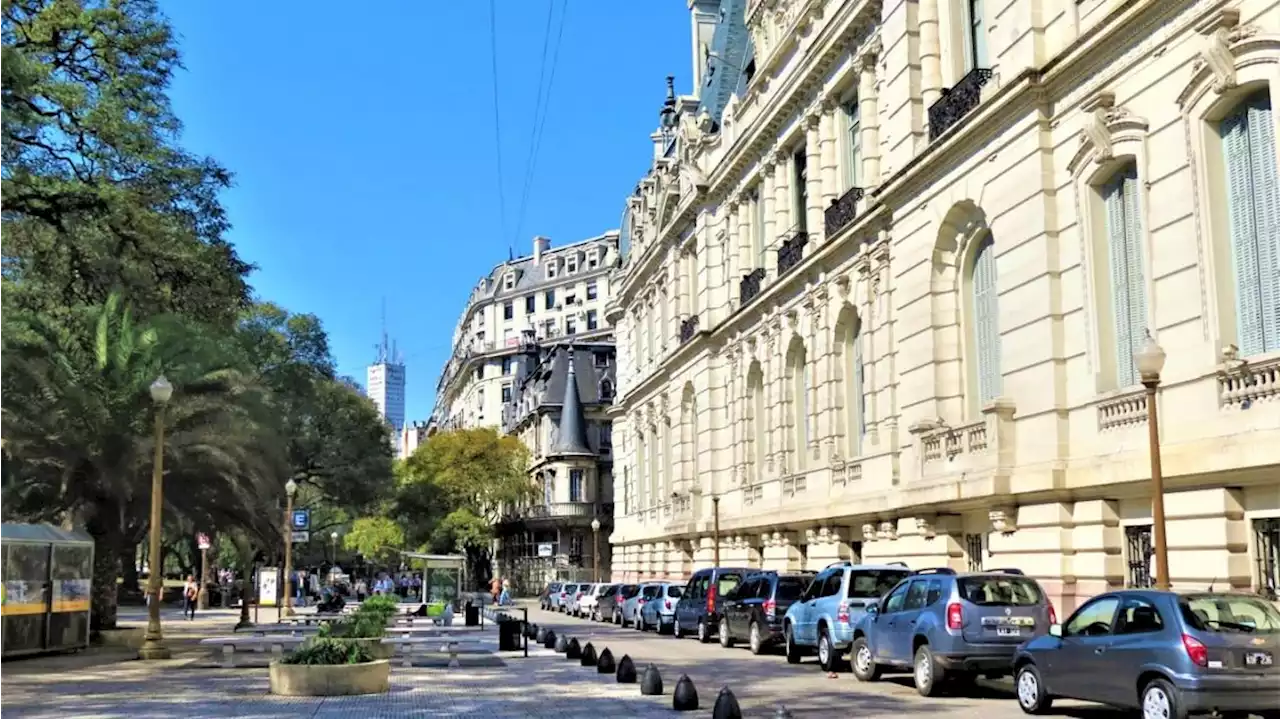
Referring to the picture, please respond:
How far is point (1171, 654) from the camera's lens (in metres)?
12.9

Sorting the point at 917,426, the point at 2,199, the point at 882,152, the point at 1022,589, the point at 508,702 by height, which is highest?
the point at 882,152

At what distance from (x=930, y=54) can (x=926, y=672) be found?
15544 mm

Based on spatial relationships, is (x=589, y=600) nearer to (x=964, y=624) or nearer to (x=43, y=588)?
(x=43, y=588)

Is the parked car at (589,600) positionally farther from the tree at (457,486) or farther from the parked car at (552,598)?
the tree at (457,486)

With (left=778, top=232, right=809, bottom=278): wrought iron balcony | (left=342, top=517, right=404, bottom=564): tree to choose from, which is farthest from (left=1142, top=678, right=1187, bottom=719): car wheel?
(left=342, top=517, right=404, bottom=564): tree

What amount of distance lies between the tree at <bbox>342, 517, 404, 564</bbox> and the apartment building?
30.5m

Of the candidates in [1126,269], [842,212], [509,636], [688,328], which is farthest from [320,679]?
[688,328]

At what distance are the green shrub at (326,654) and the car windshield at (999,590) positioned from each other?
8.70 metres

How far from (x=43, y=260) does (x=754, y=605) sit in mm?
16697

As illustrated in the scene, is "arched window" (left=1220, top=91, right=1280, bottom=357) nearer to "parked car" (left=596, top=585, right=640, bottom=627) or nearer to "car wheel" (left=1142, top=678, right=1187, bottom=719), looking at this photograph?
"car wheel" (left=1142, top=678, right=1187, bottom=719)

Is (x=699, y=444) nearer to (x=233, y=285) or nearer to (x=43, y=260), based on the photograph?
(x=233, y=285)

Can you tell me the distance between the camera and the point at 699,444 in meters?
50.6

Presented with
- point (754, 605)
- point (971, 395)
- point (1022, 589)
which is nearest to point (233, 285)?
point (754, 605)

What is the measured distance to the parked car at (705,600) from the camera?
104 ft
